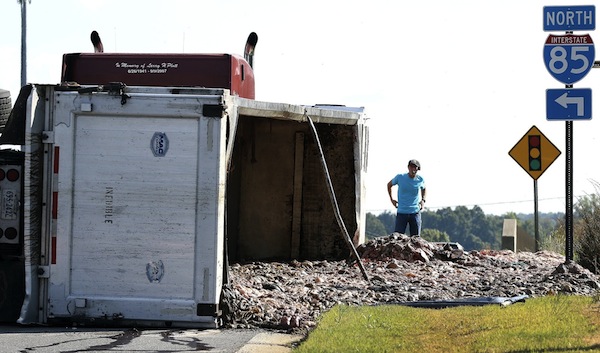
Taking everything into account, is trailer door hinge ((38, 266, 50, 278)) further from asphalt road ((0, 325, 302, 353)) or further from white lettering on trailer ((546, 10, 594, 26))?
white lettering on trailer ((546, 10, 594, 26))

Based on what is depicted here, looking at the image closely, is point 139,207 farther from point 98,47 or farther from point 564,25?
point 564,25

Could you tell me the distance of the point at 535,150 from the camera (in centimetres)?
2581

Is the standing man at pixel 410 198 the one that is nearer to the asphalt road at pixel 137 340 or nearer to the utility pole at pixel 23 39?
the asphalt road at pixel 137 340

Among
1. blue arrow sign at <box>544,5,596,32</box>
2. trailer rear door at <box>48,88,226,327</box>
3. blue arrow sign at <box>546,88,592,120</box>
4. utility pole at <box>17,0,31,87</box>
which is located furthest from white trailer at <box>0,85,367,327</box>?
utility pole at <box>17,0,31,87</box>

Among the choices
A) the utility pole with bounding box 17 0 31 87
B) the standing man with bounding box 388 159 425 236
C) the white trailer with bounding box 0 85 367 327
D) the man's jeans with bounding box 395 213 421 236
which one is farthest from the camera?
the utility pole with bounding box 17 0 31 87

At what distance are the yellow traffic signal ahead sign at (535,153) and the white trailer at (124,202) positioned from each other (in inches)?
543

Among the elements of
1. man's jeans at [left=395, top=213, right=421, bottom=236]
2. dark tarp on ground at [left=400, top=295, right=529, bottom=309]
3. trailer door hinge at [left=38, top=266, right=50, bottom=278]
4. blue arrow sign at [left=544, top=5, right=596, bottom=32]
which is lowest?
dark tarp on ground at [left=400, top=295, right=529, bottom=309]

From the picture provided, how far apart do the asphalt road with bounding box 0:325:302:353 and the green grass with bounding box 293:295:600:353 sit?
0.46m

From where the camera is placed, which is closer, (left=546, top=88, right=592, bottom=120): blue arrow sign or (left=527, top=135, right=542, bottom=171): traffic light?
(left=546, top=88, right=592, bottom=120): blue arrow sign

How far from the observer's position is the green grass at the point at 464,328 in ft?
34.0

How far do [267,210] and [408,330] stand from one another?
768cm

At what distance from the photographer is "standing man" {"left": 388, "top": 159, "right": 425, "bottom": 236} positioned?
21.4m

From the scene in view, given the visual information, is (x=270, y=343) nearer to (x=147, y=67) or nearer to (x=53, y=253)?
(x=53, y=253)

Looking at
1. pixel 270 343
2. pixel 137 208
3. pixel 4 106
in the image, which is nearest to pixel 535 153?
pixel 4 106
